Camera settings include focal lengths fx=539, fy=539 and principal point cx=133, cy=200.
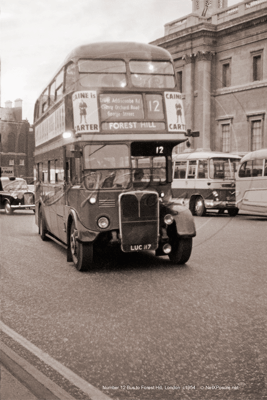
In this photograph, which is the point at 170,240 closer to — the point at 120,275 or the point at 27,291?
the point at 120,275

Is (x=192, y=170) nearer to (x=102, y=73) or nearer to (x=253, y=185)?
(x=253, y=185)

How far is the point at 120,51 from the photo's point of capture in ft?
30.7

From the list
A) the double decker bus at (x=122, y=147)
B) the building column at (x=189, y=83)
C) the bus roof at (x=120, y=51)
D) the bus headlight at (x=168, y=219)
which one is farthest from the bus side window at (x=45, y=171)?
the bus headlight at (x=168, y=219)

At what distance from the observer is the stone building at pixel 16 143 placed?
73875mm

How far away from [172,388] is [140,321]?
6.23 feet

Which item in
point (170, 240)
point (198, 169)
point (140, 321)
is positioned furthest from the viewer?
point (198, 169)

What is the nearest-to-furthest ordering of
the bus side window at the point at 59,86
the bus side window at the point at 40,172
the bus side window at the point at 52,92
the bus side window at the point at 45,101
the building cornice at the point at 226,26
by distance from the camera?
1. the building cornice at the point at 226,26
2. the bus side window at the point at 59,86
3. the bus side window at the point at 52,92
4. the bus side window at the point at 45,101
5. the bus side window at the point at 40,172

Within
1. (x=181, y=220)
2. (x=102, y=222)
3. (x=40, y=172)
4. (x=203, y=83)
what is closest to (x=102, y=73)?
(x=102, y=222)

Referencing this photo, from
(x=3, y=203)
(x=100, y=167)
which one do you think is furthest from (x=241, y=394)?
(x=3, y=203)

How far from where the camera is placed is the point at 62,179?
1075 cm

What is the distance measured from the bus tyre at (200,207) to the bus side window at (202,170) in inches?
38.4

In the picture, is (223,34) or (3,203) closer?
(223,34)

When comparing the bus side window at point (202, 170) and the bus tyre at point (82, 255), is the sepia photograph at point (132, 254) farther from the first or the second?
the bus side window at point (202, 170)

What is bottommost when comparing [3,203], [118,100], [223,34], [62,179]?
[3,203]
